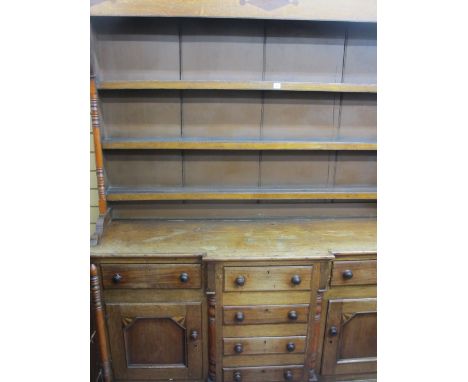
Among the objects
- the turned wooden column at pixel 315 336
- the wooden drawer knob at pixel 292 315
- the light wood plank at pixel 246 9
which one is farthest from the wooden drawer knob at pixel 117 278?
the light wood plank at pixel 246 9

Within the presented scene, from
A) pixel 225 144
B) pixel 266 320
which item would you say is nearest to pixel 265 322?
pixel 266 320

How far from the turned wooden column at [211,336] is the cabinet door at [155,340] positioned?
0.06 meters

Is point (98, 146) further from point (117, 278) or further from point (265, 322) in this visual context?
point (265, 322)

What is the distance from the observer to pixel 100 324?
162 cm

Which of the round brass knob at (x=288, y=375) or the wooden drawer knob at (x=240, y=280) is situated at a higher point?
the wooden drawer knob at (x=240, y=280)

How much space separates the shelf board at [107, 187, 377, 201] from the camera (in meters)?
1.85

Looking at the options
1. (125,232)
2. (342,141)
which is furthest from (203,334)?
(342,141)

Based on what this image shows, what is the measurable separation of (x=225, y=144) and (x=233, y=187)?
0.98 ft

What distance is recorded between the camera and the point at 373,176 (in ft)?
6.63

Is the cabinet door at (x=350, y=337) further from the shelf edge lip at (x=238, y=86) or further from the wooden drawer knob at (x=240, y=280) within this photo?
the shelf edge lip at (x=238, y=86)

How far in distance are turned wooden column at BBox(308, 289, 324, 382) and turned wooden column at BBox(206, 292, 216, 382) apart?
52cm

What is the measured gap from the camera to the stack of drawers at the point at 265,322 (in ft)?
5.22

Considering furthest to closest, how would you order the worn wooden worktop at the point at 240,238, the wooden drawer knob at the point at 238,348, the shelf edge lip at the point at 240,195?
the shelf edge lip at the point at 240,195 < the wooden drawer knob at the point at 238,348 < the worn wooden worktop at the point at 240,238

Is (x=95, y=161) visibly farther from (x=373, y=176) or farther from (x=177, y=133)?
(x=373, y=176)
